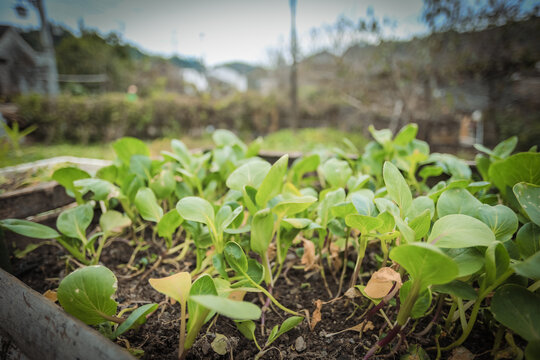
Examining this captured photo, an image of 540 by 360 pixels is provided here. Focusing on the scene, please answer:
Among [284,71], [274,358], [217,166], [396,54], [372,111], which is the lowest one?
[274,358]

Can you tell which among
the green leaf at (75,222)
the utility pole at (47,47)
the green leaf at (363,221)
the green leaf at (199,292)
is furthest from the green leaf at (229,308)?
Result: the utility pole at (47,47)

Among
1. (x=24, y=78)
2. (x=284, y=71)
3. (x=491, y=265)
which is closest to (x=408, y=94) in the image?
(x=491, y=265)

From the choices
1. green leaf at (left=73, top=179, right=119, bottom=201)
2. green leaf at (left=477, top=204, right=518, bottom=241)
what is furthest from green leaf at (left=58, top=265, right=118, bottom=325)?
green leaf at (left=477, top=204, right=518, bottom=241)

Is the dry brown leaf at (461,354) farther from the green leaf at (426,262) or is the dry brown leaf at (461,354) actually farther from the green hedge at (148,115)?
the green hedge at (148,115)

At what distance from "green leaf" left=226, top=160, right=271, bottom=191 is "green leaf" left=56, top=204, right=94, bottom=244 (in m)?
0.39

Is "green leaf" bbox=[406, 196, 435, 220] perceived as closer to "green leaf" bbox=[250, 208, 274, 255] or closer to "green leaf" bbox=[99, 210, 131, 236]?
"green leaf" bbox=[250, 208, 274, 255]

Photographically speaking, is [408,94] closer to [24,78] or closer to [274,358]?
[274,358]

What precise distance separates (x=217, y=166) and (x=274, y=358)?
24.4 inches

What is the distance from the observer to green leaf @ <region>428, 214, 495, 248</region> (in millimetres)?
369

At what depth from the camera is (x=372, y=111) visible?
538cm

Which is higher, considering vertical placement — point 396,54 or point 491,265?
point 396,54

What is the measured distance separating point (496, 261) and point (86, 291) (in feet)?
2.11

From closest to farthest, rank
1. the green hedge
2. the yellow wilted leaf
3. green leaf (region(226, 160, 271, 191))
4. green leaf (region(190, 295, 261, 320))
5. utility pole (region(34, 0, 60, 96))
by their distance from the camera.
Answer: green leaf (region(190, 295, 261, 320)), the yellow wilted leaf, green leaf (region(226, 160, 271, 191)), the green hedge, utility pole (region(34, 0, 60, 96))

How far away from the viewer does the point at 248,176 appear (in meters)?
0.65
